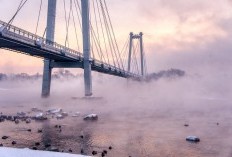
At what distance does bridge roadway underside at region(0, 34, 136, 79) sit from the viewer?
119 ft

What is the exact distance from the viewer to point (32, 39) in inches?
1531

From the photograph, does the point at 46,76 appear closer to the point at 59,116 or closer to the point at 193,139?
the point at 59,116

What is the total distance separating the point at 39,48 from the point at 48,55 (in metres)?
7.17

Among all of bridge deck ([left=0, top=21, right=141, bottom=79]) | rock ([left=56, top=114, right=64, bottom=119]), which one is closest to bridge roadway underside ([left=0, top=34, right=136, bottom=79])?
bridge deck ([left=0, top=21, right=141, bottom=79])

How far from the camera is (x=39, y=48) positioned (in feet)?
134

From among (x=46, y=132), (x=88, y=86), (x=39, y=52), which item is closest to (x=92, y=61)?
(x=88, y=86)

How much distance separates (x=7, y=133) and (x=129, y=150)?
8.89 meters

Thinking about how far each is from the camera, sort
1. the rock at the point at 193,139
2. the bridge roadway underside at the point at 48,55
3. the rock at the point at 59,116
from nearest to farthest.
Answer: the rock at the point at 193,139
the rock at the point at 59,116
the bridge roadway underside at the point at 48,55

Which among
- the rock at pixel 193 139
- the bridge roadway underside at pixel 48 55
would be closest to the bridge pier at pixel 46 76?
the bridge roadway underside at pixel 48 55

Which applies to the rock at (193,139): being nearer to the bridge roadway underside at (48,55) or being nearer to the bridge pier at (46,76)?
the bridge roadway underside at (48,55)

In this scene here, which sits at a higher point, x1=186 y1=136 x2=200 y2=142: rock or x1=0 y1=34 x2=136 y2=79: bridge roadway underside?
x1=0 y1=34 x2=136 y2=79: bridge roadway underside

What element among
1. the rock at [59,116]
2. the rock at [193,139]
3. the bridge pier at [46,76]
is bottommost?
the rock at [193,139]

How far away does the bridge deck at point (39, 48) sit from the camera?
113 feet

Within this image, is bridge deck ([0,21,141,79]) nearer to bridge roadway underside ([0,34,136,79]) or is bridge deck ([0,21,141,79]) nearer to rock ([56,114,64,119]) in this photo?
bridge roadway underside ([0,34,136,79])
